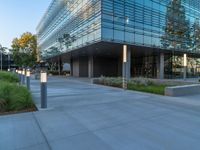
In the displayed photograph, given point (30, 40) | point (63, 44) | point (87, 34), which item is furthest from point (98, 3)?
point (30, 40)

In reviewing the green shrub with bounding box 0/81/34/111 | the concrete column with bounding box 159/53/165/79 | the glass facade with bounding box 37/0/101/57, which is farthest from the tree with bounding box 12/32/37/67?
the green shrub with bounding box 0/81/34/111

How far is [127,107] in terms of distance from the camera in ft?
28.6

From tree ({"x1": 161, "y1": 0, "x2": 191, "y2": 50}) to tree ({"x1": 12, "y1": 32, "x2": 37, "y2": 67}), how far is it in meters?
39.5

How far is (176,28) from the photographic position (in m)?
33.6

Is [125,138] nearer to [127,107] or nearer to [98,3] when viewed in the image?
[127,107]

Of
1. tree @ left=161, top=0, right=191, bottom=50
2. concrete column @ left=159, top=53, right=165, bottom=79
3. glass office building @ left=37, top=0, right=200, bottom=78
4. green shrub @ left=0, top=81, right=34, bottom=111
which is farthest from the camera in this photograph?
concrete column @ left=159, top=53, right=165, bottom=79

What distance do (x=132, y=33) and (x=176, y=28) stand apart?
34.9ft

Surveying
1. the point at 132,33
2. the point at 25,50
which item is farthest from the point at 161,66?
the point at 25,50

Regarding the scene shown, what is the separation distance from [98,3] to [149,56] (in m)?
18.1

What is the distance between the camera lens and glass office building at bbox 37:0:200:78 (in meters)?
25.4

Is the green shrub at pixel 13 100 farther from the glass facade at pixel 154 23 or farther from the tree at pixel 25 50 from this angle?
the tree at pixel 25 50

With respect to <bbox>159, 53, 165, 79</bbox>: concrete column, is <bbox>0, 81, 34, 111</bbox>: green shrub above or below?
below

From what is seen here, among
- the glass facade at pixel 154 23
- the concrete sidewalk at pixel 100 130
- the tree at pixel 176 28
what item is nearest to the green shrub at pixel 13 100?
the concrete sidewalk at pixel 100 130

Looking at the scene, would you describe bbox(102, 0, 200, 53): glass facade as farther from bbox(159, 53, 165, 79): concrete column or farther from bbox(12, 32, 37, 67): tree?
bbox(12, 32, 37, 67): tree
